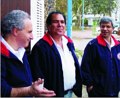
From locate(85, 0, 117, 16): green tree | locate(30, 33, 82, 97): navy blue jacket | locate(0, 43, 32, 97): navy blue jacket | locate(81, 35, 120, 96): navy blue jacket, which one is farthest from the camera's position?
locate(85, 0, 117, 16): green tree

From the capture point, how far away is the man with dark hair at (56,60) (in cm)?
318

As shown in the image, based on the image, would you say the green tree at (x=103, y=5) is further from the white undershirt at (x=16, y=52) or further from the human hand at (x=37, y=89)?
the human hand at (x=37, y=89)

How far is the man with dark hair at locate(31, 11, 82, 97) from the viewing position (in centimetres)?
318

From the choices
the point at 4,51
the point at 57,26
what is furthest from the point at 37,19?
the point at 4,51

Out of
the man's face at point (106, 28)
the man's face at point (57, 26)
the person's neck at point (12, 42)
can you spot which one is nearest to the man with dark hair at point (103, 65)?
the man's face at point (106, 28)

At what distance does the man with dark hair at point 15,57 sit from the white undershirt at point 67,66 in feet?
2.63

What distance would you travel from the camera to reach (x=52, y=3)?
25.8ft

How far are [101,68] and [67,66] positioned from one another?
59cm

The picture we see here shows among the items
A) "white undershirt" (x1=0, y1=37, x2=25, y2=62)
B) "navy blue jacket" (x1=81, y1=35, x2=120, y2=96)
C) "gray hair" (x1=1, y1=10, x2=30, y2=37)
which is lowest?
"navy blue jacket" (x1=81, y1=35, x2=120, y2=96)

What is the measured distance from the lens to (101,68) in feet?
12.1

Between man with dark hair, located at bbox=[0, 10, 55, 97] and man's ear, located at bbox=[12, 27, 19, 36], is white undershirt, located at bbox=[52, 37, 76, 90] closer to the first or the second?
man with dark hair, located at bbox=[0, 10, 55, 97]

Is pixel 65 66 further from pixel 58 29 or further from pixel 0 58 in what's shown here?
pixel 0 58

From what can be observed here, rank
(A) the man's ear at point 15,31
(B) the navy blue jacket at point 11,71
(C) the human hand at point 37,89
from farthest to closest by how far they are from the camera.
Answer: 1. (A) the man's ear at point 15,31
2. (B) the navy blue jacket at point 11,71
3. (C) the human hand at point 37,89

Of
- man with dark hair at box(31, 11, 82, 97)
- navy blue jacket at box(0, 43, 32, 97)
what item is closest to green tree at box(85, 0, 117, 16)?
man with dark hair at box(31, 11, 82, 97)
